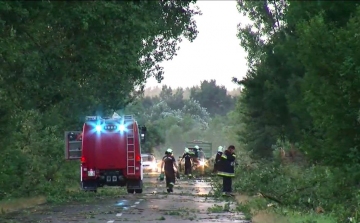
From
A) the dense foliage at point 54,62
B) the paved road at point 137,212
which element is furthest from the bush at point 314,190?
the dense foliage at point 54,62

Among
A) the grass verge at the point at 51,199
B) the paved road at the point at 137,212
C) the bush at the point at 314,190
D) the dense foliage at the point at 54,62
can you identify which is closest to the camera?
the dense foliage at the point at 54,62

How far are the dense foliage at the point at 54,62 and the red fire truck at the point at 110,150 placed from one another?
5.23 feet

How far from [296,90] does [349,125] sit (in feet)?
64.2

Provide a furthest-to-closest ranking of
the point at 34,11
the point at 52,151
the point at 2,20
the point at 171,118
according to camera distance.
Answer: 1. the point at 171,118
2. the point at 52,151
3. the point at 2,20
4. the point at 34,11

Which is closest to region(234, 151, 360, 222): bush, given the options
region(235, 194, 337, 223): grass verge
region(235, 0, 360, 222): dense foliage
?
region(235, 0, 360, 222): dense foliage

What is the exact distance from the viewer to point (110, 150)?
32.3m

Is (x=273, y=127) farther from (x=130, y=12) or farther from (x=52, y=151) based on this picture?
(x=130, y=12)

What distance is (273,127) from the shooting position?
46.5m

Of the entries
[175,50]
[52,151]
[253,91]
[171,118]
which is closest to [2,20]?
[52,151]

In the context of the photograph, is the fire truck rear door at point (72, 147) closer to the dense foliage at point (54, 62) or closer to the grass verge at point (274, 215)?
the dense foliage at point (54, 62)

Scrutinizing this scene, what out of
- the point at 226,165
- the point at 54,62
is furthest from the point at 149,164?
the point at 54,62

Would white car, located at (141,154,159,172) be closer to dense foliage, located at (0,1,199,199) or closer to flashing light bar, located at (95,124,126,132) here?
dense foliage, located at (0,1,199,199)

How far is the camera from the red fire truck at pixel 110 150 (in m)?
32.1

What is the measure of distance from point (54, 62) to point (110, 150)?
7.41 metres
